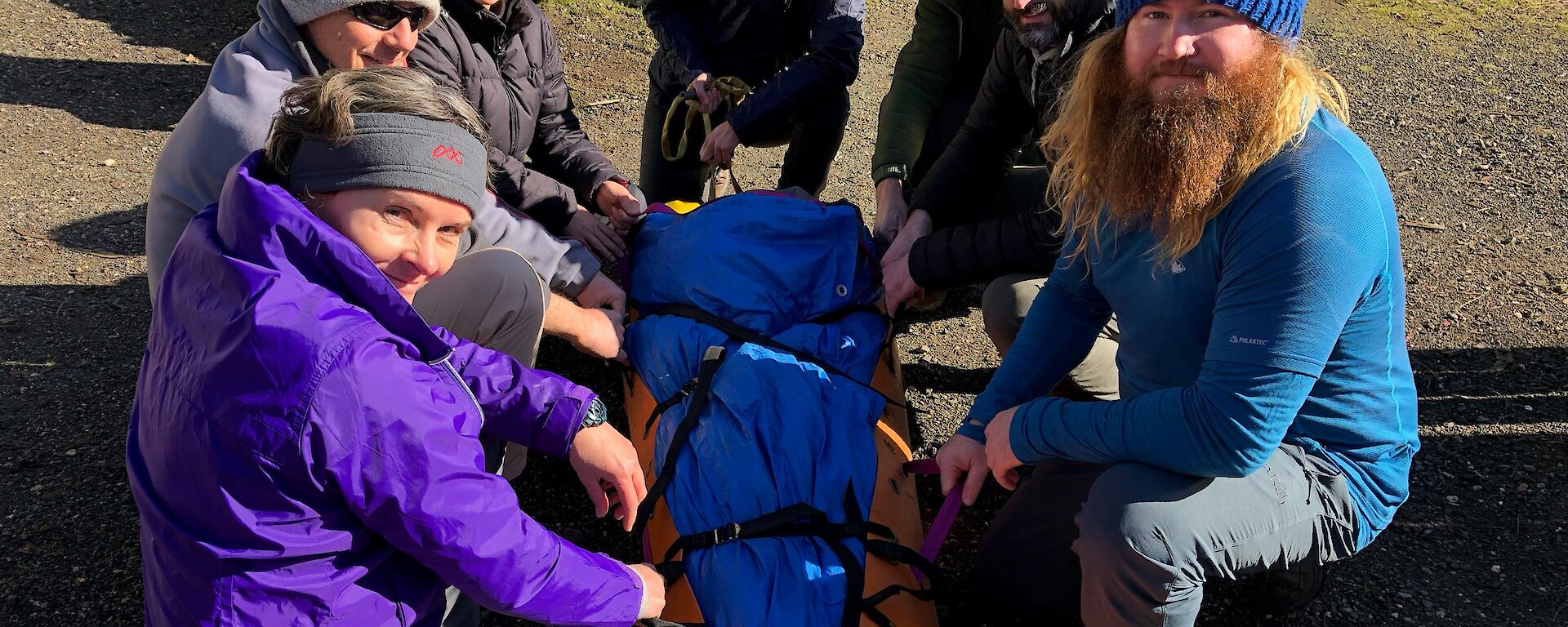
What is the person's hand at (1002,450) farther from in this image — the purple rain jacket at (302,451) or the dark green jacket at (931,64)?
the dark green jacket at (931,64)

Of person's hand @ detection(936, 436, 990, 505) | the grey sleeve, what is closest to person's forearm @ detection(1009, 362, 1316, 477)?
person's hand @ detection(936, 436, 990, 505)

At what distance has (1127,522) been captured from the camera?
222 cm

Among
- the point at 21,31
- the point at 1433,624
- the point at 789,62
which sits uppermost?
the point at 789,62

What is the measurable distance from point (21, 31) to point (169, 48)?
34.5 inches

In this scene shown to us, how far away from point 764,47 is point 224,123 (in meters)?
2.27

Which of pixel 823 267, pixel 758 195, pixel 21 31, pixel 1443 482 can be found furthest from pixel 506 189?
pixel 21 31

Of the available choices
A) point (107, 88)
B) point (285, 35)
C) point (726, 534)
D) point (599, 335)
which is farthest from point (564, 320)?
point (107, 88)

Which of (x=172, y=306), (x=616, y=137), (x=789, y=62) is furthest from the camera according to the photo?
(x=616, y=137)

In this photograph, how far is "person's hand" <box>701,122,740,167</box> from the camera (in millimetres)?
4191

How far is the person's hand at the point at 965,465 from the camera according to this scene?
263cm

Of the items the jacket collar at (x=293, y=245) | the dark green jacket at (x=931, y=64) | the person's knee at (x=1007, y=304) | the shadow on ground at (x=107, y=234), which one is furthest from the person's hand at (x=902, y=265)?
the shadow on ground at (x=107, y=234)

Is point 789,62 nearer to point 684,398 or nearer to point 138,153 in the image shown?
point 684,398

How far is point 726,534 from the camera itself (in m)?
2.50

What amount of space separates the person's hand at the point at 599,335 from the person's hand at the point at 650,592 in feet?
3.29
